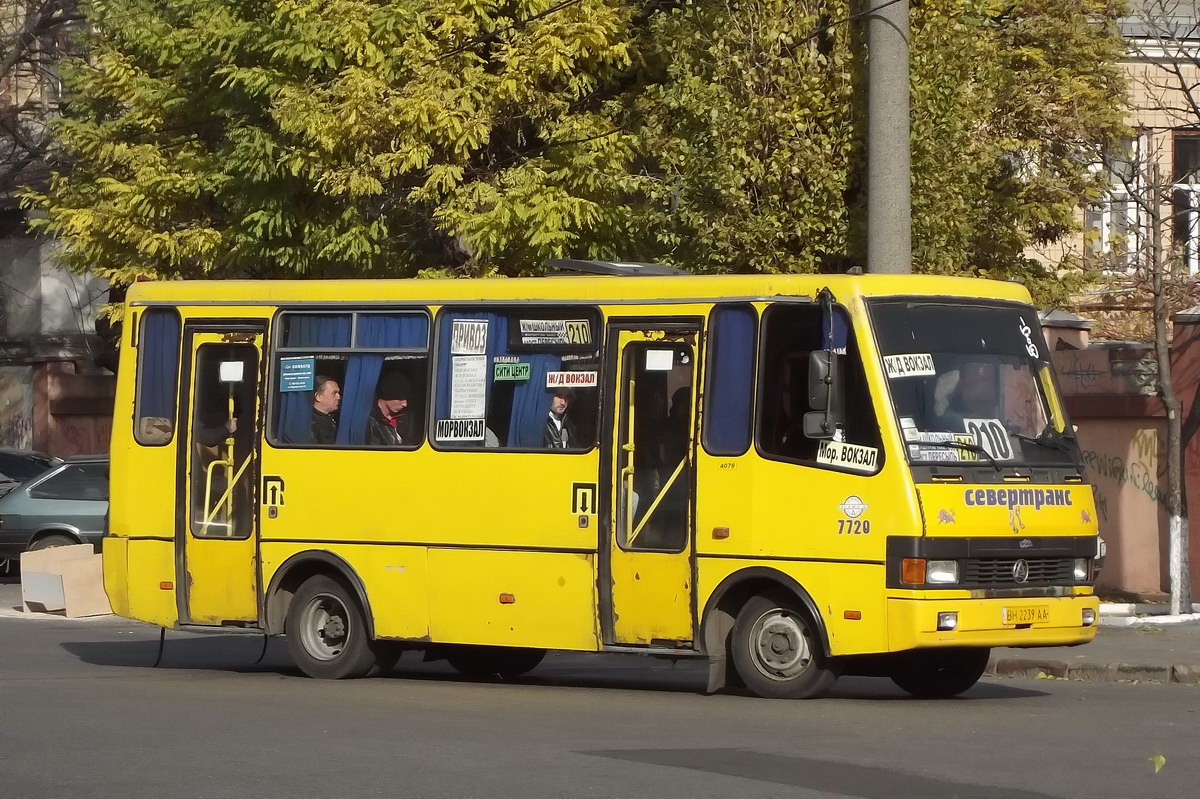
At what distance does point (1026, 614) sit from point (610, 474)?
2.75m

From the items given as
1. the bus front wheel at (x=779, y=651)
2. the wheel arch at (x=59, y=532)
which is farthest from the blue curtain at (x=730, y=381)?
the wheel arch at (x=59, y=532)

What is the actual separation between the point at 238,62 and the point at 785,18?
7.32 metres

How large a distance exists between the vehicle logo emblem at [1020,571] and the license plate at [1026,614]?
0.17 metres

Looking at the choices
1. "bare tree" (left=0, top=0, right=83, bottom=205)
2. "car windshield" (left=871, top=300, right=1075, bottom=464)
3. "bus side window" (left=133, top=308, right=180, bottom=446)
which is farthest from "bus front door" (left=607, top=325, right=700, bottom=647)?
"bare tree" (left=0, top=0, right=83, bottom=205)

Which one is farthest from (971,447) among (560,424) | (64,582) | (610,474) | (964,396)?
(64,582)

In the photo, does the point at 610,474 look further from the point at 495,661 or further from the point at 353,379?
the point at 495,661

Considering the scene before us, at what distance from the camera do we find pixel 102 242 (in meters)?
24.0

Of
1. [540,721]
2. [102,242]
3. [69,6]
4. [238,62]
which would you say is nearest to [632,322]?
[540,721]

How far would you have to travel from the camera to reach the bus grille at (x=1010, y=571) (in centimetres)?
1191

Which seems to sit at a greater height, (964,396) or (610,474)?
(964,396)

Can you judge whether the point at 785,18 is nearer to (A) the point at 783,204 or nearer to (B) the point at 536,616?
(A) the point at 783,204

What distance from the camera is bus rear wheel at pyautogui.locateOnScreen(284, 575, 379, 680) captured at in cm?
1401

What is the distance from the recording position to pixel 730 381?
12.5m

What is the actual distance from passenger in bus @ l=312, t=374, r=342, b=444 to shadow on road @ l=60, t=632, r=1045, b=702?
1869 mm
